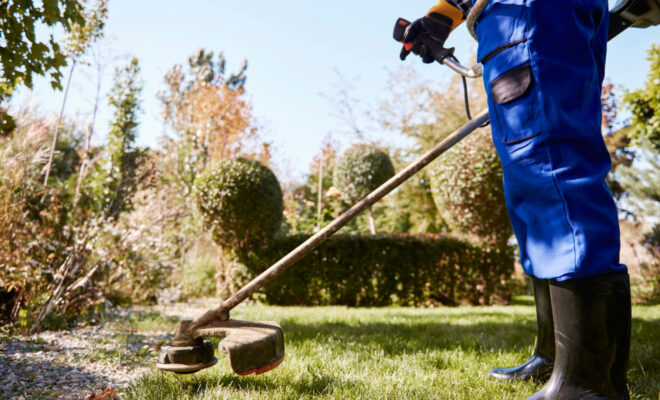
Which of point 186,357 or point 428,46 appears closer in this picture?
point 186,357

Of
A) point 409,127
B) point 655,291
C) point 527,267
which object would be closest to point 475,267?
point 655,291

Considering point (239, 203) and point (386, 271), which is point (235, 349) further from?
point (386, 271)

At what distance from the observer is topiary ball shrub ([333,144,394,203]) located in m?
9.81

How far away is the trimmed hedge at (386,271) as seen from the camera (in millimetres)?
6215

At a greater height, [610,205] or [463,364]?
[610,205]

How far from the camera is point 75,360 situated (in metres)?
2.48

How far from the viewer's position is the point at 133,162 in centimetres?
687

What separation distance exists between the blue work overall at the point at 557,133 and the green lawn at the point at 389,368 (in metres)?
0.70

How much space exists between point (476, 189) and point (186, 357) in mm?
5854

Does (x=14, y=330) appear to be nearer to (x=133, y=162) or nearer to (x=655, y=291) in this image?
(x=133, y=162)

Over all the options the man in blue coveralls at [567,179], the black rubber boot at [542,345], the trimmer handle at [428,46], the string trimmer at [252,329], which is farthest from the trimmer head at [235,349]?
the trimmer handle at [428,46]

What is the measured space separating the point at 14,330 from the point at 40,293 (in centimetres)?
47

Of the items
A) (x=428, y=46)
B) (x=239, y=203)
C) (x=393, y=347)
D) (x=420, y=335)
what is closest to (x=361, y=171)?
(x=239, y=203)

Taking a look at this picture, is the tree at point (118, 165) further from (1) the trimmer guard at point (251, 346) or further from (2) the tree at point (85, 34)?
(1) the trimmer guard at point (251, 346)
